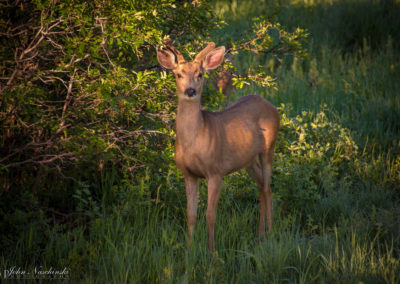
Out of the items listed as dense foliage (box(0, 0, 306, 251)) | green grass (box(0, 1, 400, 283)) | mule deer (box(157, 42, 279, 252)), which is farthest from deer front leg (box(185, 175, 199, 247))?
dense foliage (box(0, 0, 306, 251))

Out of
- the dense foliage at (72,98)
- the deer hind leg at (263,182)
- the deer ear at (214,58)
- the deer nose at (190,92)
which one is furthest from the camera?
the deer hind leg at (263,182)

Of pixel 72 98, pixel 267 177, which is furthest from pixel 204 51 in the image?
pixel 267 177

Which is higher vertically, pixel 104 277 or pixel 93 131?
pixel 93 131

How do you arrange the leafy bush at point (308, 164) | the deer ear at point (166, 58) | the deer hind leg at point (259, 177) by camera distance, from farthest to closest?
the leafy bush at point (308, 164), the deer hind leg at point (259, 177), the deer ear at point (166, 58)

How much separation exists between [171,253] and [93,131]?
1.60 m

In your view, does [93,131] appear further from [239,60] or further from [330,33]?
[330,33]

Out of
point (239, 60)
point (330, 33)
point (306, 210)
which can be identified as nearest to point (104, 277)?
point (306, 210)

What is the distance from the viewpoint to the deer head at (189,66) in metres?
5.08

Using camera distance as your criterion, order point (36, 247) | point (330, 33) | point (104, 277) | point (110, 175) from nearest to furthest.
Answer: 1. point (104, 277)
2. point (36, 247)
3. point (110, 175)
4. point (330, 33)

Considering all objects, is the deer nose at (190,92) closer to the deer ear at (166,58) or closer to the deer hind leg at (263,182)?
the deer ear at (166,58)

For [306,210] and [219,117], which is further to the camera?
[306,210]

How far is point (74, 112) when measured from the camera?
5.44 m

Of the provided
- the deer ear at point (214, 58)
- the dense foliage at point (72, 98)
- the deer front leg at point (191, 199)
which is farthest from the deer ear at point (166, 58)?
the deer front leg at point (191, 199)

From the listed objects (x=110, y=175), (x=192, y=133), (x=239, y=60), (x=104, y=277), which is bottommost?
(x=104, y=277)
